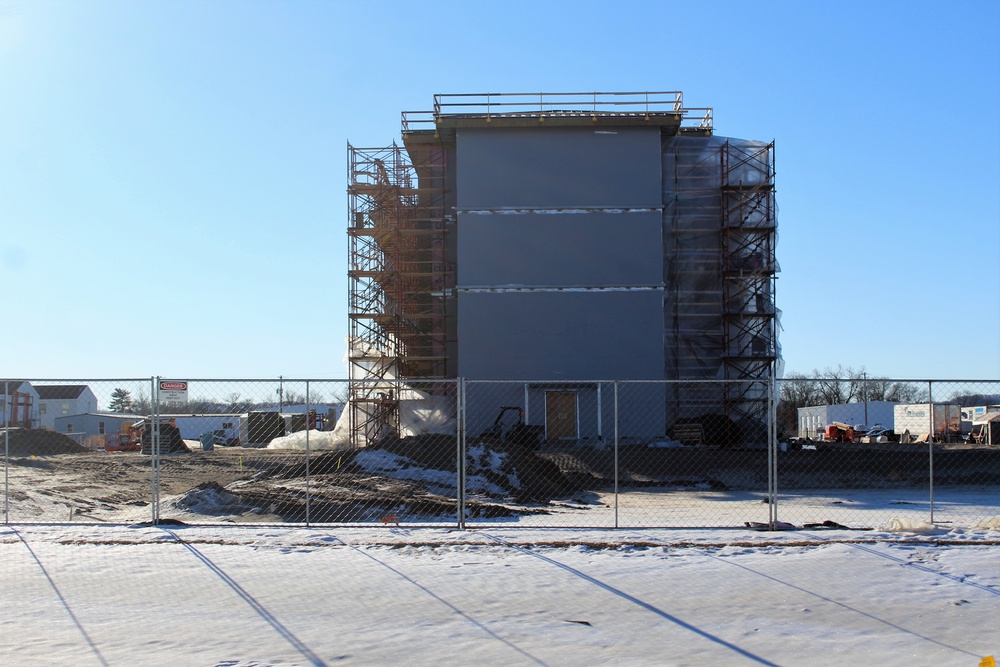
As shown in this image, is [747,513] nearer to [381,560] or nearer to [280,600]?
[381,560]

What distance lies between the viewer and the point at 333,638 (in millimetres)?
6688

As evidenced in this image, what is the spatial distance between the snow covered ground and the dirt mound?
33807 millimetres

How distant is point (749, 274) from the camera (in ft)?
121

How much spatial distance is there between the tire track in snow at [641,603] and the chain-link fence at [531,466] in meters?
1.30

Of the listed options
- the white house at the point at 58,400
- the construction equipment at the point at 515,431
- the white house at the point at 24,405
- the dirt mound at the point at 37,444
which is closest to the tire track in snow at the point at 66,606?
the construction equipment at the point at 515,431

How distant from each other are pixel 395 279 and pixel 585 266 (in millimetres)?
8627

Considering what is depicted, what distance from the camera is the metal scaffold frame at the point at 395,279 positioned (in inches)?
1473

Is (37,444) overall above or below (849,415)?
below

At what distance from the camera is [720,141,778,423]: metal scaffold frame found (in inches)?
1439

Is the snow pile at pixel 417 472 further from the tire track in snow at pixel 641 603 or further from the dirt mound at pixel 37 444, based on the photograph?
the dirt mound at pixel 37 444

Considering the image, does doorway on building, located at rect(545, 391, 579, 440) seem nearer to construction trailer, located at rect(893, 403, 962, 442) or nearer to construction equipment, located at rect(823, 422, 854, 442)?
construction equipment, located at rect(823, 422, 854, 442)

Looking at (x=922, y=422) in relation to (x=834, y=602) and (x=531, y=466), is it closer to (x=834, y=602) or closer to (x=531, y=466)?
(x=531, y=466)

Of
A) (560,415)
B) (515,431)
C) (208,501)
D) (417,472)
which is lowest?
(417,472)

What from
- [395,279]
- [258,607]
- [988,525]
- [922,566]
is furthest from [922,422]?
[258,607]
